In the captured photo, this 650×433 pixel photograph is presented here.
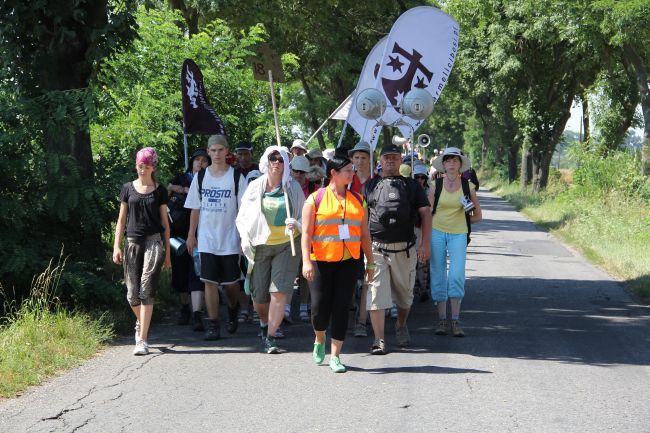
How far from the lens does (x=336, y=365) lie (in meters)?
7.61

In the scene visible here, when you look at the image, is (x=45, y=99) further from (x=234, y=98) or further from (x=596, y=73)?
(x=596, y=73)

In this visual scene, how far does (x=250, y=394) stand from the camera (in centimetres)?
683

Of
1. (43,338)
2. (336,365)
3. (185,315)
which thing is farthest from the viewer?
(185,315)

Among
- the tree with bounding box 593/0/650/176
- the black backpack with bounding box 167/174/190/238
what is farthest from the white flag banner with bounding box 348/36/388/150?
the tree with bounding box 593/0/650/176

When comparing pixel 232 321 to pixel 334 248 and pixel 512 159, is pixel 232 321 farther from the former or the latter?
pixel 512 159

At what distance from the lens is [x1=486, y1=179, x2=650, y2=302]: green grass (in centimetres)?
1506

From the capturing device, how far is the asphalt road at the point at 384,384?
6079mm

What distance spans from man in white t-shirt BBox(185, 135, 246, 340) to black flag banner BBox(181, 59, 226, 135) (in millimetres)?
2294

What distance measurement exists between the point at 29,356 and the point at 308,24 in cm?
2055

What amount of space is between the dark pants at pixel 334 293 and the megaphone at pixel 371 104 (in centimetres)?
260

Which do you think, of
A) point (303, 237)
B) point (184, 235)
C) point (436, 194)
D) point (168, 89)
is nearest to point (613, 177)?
point (168, 89)

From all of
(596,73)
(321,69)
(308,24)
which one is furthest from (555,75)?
(308,24)

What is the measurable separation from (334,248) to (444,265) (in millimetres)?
2052

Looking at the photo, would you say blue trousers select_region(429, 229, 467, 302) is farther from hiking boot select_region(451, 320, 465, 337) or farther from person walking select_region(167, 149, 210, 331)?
person walking select_region(167, 149, 210, 331)
